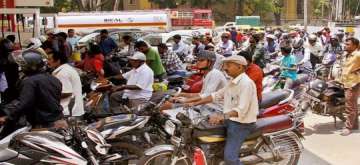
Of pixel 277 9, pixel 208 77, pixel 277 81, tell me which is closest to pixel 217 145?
pixel 208 77

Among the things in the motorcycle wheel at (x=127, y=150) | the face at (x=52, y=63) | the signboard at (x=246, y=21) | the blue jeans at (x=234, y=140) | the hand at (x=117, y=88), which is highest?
the signboard at (x=246, y=21)

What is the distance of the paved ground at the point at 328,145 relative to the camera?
714 cm

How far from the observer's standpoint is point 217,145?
5.55 meters

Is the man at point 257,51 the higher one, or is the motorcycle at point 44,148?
the man at point 257,51

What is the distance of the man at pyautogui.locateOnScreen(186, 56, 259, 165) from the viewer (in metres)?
5.29

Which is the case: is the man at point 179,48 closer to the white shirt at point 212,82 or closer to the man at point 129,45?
the man at point 129,45

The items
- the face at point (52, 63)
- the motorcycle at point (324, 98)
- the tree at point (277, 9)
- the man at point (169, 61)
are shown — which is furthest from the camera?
the tree at point (277, 9)

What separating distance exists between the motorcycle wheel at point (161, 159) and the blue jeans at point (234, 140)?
0.40m

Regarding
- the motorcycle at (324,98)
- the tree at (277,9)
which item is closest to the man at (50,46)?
the motorcycle at (324,98)

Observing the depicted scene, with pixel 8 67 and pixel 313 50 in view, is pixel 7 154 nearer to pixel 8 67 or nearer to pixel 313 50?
pixel 8 67

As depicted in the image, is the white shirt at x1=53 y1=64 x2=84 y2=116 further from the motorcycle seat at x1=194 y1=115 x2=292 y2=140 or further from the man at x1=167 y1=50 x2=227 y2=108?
the motorcycle seat at x1=194 y1=115 x2=292 y2=140

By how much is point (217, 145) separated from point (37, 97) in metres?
1.84

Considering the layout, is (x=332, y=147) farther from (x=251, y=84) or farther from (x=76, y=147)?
(x=76, y=147)

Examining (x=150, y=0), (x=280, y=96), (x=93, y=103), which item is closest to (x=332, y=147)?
(x=280, y=96)
